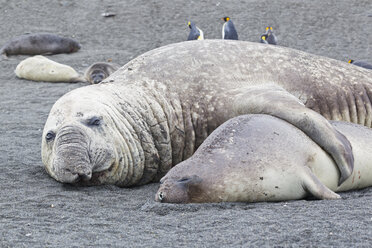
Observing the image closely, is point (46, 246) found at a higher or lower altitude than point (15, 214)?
higher

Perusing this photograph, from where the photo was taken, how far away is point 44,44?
14062 mm

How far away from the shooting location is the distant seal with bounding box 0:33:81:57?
14.0 m

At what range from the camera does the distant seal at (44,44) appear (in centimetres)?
1395

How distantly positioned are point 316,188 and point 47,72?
860cm

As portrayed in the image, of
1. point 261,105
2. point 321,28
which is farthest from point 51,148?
point 321,28

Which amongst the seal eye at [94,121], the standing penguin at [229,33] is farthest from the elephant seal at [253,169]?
the standing penguin at [229,33]

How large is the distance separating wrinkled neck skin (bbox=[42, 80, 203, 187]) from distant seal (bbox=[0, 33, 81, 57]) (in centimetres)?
941

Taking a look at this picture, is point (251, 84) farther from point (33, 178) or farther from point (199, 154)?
point (33, 178)

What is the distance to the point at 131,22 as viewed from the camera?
15.6 m

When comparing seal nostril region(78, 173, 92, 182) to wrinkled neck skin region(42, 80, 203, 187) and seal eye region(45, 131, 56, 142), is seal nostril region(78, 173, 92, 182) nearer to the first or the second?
wrinkled neck skin region(42, 80, 203, 187)

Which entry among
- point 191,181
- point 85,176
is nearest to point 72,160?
point 85,176

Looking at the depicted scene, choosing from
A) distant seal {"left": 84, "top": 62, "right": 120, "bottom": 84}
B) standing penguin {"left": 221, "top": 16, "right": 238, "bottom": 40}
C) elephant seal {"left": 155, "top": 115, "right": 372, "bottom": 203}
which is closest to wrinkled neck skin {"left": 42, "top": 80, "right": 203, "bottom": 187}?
elephant seal {"left": 155, "top": 115, "right": 372, "bottom": 203}

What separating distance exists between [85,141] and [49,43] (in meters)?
10.4

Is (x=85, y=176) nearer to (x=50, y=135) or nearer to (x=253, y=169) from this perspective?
(x=50, y=135)
